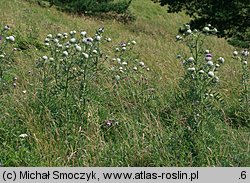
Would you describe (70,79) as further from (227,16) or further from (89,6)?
(89,6)

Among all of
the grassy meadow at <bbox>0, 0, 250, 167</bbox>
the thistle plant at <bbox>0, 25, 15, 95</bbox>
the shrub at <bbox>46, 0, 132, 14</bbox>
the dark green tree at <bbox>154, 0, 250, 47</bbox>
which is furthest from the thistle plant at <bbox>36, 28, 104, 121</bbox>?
the shrub at <bbox>46, 0, 132, 14</bbox>

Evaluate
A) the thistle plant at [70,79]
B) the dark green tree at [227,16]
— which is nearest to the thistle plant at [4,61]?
the thistle plant at [70,79]

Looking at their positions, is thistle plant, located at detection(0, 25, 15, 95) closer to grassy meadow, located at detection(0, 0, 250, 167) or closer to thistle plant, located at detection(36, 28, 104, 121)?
grassy meadow, located at detection(0, 0, 250, 167)

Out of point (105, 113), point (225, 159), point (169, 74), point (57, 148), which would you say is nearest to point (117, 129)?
point (105, 113)

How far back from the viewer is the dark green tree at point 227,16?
50.2 feet

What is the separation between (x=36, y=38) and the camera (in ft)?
31.2

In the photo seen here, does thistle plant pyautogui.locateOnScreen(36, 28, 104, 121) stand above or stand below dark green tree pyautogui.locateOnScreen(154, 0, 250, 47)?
→ above

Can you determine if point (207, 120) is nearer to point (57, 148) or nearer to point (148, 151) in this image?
point (148, 151)

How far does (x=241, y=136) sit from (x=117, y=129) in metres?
1.28

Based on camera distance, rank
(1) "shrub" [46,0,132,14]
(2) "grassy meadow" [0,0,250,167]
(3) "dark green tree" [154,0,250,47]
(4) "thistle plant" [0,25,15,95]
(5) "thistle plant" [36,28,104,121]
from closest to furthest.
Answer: (2) "grassy meadow" [0,0,250,167], (5) "thistle plant" [36,28,104,121], (4) "thistle plant" [0,25,15,95], (3) "dark green tree" [154,0,250,47], (1) "shrub" [46,0,132,14]

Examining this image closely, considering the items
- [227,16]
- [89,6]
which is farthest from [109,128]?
[89,6]

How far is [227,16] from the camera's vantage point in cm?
1538

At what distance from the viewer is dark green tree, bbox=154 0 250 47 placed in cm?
1530

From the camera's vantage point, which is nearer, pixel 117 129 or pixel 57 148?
pixel 57 148
